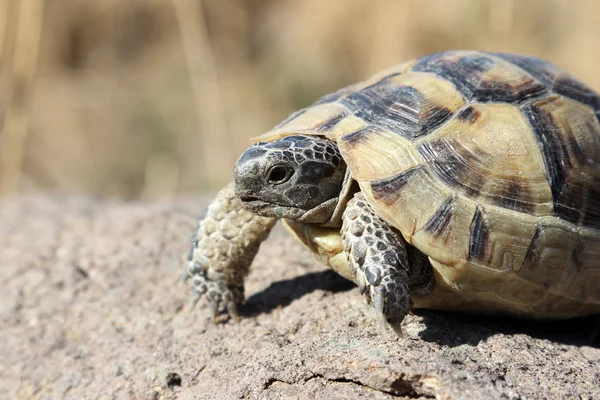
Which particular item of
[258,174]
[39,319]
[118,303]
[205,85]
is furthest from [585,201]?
[205,85]

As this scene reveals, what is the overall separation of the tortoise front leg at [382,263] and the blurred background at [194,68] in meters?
3.09

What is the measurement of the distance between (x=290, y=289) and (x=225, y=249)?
494 millimetres

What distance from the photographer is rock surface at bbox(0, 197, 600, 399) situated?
2.34 metres

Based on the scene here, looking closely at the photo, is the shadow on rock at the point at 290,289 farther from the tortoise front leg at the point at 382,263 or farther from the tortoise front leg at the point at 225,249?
the tortoise front leg at the point at 382,263

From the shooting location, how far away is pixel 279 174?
280 cm

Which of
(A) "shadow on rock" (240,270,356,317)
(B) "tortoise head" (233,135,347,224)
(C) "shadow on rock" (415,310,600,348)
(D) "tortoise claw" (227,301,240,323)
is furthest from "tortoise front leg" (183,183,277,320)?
(C) "shadow on rock" (415,310,600,348)

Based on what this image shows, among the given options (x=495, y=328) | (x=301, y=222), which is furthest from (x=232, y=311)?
(x=495, y=328)

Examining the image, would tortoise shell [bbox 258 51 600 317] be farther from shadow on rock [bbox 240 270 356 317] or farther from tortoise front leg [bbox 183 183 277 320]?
shadow on rock [bbox 240 270 356 317]

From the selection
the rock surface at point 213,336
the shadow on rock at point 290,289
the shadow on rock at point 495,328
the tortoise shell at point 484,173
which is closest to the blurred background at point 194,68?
the rock surface at point 213,336

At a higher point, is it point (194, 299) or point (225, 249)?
point (225, 249)

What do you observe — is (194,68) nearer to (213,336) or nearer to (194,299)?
(194,299)

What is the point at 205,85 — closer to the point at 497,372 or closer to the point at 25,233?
the point at 25,233

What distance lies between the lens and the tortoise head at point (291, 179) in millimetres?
2773

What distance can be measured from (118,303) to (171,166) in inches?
210
